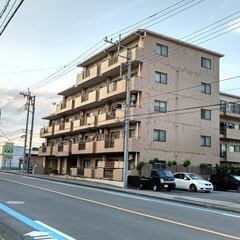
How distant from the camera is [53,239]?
9789 mm

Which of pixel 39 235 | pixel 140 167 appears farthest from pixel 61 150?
pixel 39 235

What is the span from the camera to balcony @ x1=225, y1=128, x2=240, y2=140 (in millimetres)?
52844

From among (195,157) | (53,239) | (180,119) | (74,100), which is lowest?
(53,239)

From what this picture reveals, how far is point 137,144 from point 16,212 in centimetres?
2728

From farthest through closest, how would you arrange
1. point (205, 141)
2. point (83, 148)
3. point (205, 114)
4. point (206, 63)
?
1. point (83, 148)
2. point (206, 63)
3. point (205, 114)
4. point (205, 141)

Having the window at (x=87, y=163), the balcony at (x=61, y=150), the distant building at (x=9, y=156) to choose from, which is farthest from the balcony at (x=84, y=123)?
the distant building at (x=9, y=156)

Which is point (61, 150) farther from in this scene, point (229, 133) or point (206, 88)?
point (229, 133)

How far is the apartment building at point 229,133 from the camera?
52.8 m

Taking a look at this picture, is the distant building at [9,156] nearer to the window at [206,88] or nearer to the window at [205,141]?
the window at [205,141]

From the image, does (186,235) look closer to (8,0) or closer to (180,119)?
(8,0)

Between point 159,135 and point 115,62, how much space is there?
9.14m

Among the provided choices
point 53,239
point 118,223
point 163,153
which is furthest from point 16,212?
point 163,153

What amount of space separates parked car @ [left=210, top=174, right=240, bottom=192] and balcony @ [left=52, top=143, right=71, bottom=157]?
22.1 meters

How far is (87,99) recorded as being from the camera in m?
52.6
